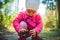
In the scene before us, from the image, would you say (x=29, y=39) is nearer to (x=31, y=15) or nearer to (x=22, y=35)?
(x=22, y=35)

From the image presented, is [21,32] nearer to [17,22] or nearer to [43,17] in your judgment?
[17,22]

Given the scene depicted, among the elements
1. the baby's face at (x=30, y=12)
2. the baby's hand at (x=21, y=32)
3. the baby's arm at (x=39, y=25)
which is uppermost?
the baby's face at (x=30, y=12)

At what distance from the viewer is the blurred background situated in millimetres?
1442

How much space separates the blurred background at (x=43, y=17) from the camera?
144 cm

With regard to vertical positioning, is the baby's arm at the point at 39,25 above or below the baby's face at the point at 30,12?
below

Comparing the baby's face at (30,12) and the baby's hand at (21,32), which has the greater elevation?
the baby's face at (30,12)

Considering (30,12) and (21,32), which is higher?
(30,12)

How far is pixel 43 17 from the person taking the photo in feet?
4.79

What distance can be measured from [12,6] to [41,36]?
0.30 meters

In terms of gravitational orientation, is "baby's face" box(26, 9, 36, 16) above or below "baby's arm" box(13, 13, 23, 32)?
above

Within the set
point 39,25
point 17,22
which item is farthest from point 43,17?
point 17,22

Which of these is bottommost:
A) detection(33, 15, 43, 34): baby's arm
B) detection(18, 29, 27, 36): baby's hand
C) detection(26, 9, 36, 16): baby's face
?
detection(18, 29, 27, 36): baby's hand

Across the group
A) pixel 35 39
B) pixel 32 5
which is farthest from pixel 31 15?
pixel 35 39

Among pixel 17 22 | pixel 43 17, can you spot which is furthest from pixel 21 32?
pixel 43 17
